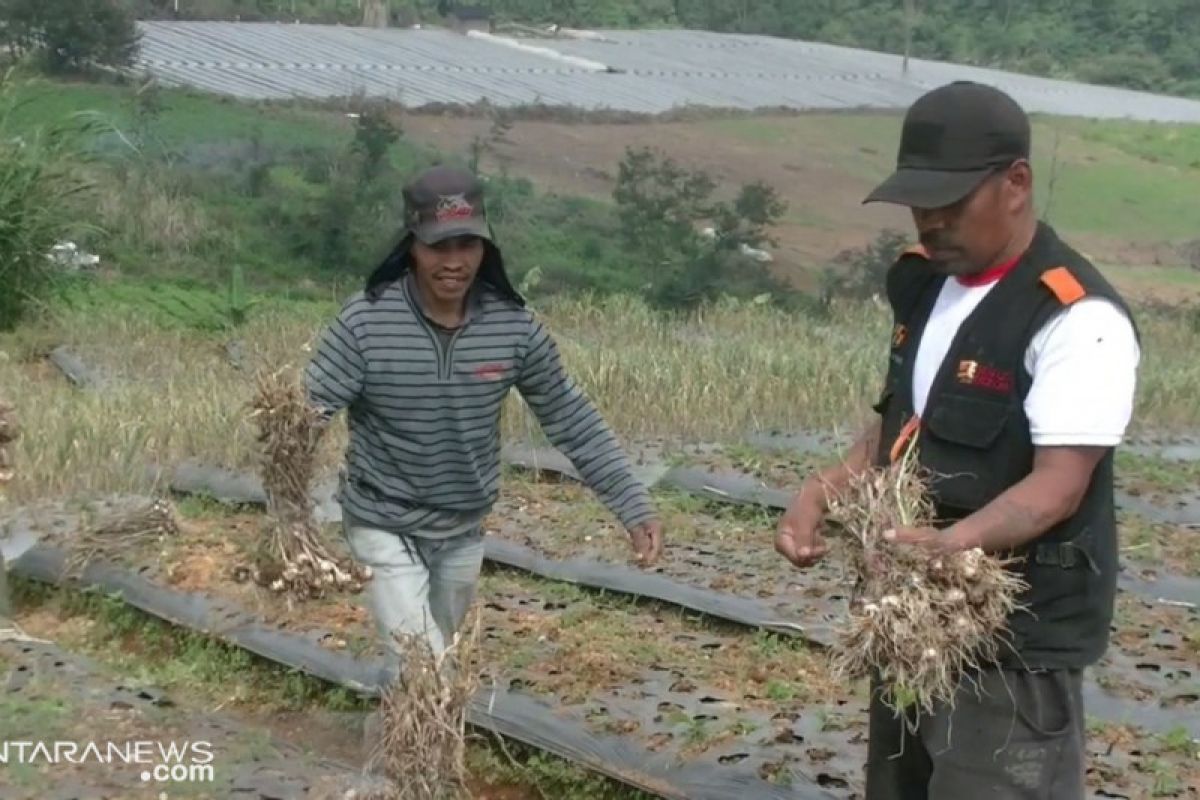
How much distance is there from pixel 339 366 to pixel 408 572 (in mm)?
472

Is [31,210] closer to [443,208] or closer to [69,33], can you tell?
[69,33]

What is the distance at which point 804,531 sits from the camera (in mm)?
2719

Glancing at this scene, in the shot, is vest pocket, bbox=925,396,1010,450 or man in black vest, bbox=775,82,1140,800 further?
vest pocket, bbox=925,396,1010,450

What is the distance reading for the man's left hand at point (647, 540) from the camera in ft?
12.0

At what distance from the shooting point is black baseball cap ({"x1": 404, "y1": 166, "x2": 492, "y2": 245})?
3.41 meters

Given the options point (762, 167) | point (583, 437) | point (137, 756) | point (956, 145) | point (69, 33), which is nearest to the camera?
point (956, 145)

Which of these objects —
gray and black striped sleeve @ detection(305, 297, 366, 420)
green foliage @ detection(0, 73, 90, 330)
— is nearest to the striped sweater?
gray and black striped sleeve @ detection(305, 297, 366, 420)

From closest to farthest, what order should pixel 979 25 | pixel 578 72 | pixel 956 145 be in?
pixel 956 145, pixel 578 72, pixel 979 25

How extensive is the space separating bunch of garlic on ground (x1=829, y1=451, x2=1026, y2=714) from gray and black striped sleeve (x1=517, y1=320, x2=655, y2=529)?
1267 millimetres

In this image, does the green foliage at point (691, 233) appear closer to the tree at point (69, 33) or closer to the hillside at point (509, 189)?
the hillside at point (509, 189)

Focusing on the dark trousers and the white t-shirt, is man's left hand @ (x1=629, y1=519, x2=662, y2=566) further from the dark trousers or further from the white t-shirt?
the white t-shirt

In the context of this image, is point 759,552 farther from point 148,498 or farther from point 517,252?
point 517,252

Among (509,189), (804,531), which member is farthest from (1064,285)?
(509,189)

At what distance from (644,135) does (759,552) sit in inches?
348
